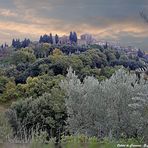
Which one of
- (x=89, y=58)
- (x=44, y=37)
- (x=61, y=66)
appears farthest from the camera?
(x=44, y=37)

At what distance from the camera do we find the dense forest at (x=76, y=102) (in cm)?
1195

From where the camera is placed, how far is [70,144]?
274cm

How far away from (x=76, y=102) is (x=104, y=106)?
4.89ft

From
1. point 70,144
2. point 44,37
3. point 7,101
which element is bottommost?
point 7,101

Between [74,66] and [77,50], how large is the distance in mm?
23883

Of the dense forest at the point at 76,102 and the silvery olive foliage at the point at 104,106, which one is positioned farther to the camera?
the silvery olive foliage at the point at 104,106

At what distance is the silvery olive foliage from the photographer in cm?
1391

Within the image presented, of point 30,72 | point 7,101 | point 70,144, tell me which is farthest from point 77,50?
point 70,144

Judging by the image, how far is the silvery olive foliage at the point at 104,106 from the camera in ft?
45.6

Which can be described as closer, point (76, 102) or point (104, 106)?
point (104, 106)

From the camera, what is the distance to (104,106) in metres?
15.1

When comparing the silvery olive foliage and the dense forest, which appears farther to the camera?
the silvery olive foliage

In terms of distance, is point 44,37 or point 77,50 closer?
point 77,50

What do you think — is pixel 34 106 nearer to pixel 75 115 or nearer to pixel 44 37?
pixel 75 115
